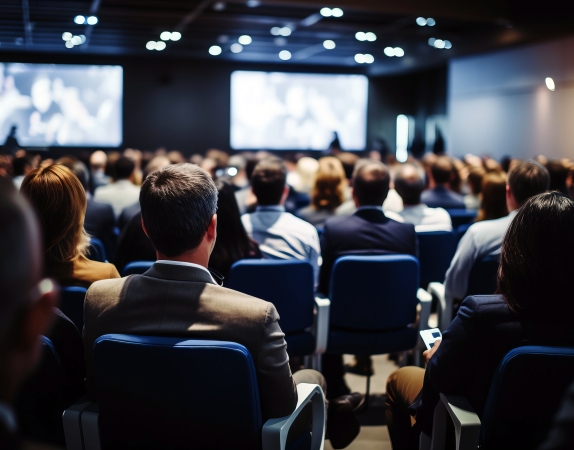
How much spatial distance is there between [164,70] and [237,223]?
14140 mm

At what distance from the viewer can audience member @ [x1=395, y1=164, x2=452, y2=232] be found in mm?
4355

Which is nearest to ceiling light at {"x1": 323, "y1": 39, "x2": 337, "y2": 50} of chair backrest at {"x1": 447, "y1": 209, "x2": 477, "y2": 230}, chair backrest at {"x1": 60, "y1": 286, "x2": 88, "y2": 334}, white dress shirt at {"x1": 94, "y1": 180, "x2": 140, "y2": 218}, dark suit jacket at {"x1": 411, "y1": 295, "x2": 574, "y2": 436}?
white dress shirt at {"x1": 94, "y1": 180, "x2": 140, "y2": 218}

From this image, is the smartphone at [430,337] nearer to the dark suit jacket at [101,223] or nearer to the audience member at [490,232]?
the audience member at [490,232]

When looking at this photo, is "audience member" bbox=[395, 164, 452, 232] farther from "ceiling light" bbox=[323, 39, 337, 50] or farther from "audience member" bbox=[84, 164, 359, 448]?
"ceiling light" bbox=[323, 39, 337, 50]

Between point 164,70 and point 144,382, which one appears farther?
point 164,70

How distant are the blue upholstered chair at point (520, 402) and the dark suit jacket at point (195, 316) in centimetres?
51

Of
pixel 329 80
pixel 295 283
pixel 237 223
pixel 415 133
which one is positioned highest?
pixel 329 80

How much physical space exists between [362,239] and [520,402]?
185 centimetres

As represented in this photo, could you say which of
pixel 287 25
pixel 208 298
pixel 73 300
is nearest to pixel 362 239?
pixel 73 300

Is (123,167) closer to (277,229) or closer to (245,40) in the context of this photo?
(277,229)

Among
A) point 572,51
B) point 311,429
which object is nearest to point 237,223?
point 311,429

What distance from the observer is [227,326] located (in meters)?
1.54

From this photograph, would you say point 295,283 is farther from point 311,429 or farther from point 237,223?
point 311,429

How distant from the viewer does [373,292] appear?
10.1 ft
